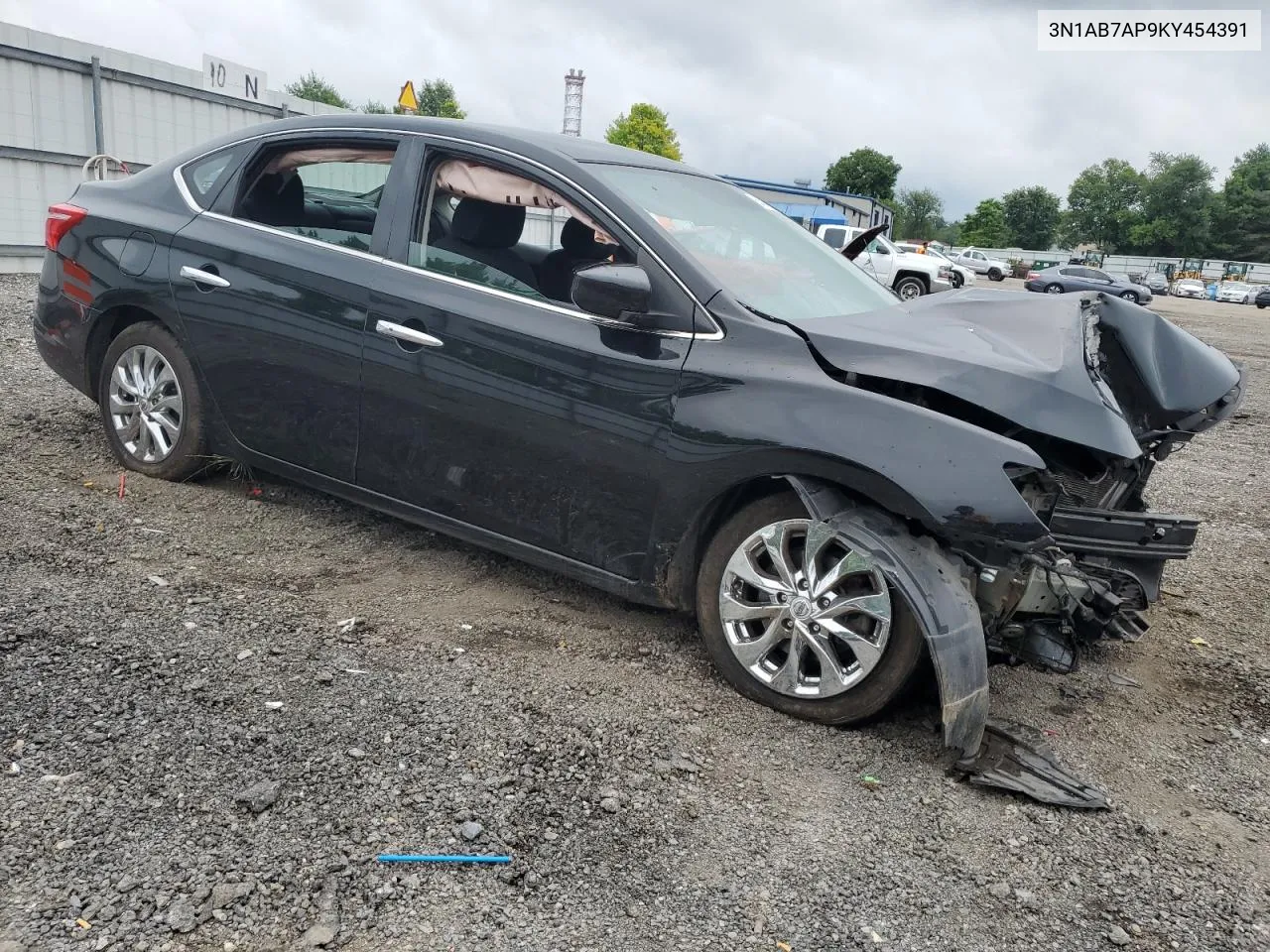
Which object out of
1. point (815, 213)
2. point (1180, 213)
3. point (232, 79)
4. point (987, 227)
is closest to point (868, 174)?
point (987, 227)

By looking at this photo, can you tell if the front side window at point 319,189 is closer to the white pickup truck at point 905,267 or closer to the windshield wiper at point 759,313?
the windshield wiper at point 759,313

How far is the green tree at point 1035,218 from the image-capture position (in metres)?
108

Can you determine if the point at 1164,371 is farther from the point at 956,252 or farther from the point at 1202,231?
the point at 1202,231

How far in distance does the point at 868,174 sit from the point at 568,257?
→ 10967cm

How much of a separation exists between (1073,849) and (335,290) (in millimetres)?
3155

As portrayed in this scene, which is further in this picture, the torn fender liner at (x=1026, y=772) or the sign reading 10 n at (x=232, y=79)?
the sign reading 10 n at (x=232, y=79)

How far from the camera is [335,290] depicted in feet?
12.9

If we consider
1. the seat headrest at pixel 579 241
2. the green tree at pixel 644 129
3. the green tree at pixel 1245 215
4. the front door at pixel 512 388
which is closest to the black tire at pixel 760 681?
the front door at pixel 512 388

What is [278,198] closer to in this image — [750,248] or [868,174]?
[750,248]

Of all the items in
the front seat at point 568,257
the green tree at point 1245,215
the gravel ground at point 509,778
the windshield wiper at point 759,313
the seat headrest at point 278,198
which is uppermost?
the green tree at point 1245,215

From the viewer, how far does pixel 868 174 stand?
348 ft

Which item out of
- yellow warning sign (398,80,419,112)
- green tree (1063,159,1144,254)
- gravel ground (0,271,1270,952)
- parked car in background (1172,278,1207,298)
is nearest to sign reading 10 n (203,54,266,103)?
yellow warning sign (398,80,419,112)

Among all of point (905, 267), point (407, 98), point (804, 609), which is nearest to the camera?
point (804, 609)

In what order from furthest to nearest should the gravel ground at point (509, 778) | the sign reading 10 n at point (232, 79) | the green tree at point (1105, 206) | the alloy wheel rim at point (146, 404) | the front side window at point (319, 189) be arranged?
the green tree at point (1105, 206), the sign reading 10 n at point (232, 79), the alloy wheel rim at point (146, 404), the front side window at point (319, 189), the gravel ground at point (509, 778)
